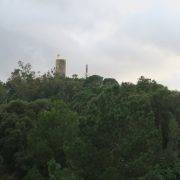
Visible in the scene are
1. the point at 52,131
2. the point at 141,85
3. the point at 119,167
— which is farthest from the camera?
the point at 141,85

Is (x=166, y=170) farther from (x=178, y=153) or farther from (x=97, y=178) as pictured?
(x=97, y=178)

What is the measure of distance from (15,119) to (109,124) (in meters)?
18.1

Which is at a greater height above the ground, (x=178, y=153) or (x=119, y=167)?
(x=178, y=153)

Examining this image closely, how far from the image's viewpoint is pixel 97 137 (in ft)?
90.4

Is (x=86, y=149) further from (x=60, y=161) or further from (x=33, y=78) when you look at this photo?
(x=33, y=78)

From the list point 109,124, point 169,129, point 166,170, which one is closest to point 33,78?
point 169,129

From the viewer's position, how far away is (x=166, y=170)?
134 ft

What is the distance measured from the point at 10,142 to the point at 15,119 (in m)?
2.25

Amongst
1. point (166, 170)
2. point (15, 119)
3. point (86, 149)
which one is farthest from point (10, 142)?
point (86, 149)

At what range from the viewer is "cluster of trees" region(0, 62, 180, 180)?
1065 inches

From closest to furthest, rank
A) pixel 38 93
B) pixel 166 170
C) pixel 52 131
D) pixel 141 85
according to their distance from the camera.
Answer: pixel 52 131
pixel 166 170
pixel 141 85
pixel 38 93

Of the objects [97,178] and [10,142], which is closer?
[97,178]

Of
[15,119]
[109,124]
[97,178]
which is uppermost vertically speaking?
[15,119]

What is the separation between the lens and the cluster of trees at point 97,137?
88.7 ft
